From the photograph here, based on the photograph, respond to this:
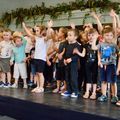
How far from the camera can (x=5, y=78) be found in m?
5.87

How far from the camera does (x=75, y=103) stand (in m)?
3.97

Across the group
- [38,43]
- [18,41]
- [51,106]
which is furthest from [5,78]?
[51,106]

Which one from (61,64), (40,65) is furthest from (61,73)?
(40,65)

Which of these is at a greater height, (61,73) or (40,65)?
(40,65)

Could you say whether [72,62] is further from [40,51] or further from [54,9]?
[54,9]

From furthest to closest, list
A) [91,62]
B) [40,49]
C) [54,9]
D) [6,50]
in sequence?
[54,9], [6,50], [40,49], [91,62]

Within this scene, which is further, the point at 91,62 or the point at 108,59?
the point at 91,62

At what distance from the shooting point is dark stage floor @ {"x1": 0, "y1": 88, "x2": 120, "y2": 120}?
344cm

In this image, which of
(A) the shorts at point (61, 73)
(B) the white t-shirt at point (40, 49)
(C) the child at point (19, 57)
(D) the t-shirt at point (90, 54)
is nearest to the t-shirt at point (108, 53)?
(D) the t-shirt at point (90, 54)

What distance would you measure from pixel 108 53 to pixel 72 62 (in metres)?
0.63

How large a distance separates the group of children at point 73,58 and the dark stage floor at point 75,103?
0.22 m

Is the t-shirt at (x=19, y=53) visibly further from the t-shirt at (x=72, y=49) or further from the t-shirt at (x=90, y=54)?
the t-shirt at (x=90, y=54)

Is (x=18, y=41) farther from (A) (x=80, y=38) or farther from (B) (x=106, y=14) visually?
(B) (x=106, y=14)

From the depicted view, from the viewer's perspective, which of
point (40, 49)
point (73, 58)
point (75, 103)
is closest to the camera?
point (75, 103)
